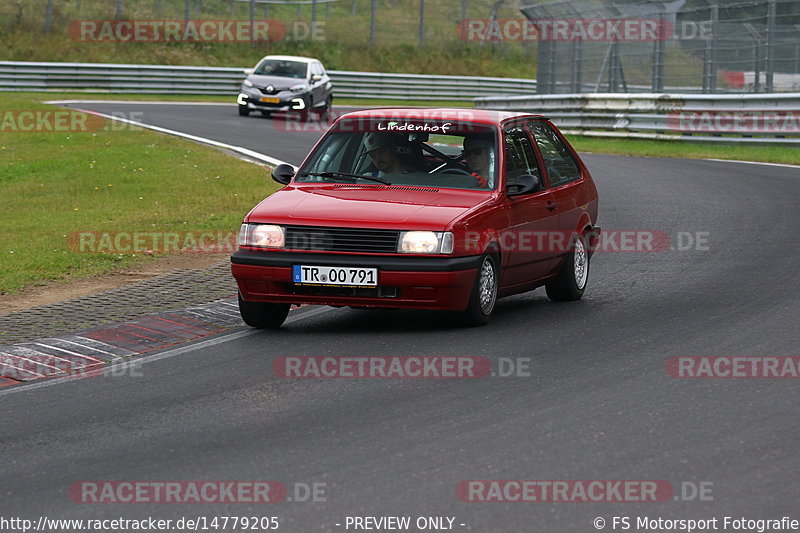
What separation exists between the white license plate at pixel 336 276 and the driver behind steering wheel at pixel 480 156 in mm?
1379

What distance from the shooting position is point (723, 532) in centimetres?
501

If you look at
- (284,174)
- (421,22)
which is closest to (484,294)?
(284,174)

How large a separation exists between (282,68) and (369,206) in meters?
26.3

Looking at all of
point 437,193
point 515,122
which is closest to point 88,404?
point 437,193

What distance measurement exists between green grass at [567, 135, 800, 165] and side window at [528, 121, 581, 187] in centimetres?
1271

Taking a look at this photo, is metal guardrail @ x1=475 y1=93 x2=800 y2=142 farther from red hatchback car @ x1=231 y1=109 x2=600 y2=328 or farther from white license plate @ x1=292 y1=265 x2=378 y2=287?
white license plate @ x1=292 y1=265 x2=378 y2=287

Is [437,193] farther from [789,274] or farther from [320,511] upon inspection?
[320,511]

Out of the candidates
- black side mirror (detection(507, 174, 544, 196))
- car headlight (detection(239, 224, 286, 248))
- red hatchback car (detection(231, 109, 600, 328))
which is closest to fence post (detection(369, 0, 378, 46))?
red hatchback car (detection(231, 109, 600, 328))

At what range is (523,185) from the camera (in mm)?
9719

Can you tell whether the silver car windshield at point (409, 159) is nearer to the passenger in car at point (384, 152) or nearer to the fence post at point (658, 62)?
the passenger in car at point (384, 152)

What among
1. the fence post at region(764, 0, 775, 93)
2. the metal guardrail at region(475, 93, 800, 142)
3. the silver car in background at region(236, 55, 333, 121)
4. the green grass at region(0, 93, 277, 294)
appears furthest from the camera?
the silver car in background at region(236, 55, 333, 121)

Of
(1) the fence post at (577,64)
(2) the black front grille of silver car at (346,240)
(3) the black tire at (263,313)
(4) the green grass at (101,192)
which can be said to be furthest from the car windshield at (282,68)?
(2) the black front grille of silver car at (346,240)

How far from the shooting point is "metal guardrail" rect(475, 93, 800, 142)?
24.8 metres

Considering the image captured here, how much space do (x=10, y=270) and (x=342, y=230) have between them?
4.14m
